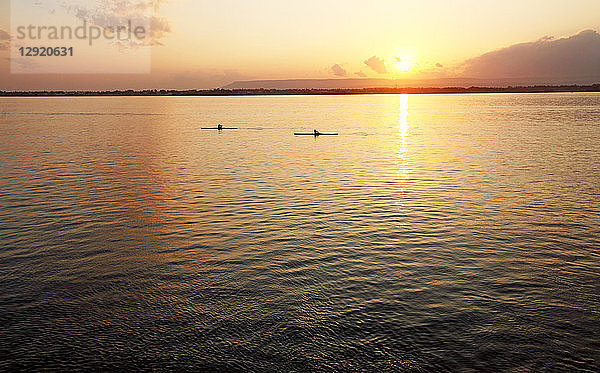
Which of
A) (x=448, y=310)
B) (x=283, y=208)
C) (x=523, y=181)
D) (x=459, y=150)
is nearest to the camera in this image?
(x=448, y=310)

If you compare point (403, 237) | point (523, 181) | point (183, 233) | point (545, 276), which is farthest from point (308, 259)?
point (523, 181)

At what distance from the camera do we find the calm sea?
13891mm

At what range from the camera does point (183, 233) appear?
2567 cm

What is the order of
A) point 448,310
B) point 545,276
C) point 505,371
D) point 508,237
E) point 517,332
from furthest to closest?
point 508,237 → point 545,276 → point 448,310 → point 517,332 → point 505,371

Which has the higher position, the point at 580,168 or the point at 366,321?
the point at 580,168

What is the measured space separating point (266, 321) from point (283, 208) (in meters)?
16.0

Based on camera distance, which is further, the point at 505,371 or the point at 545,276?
the point at 545,276

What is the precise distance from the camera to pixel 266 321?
15625 mm

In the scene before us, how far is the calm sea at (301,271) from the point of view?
13.9 m

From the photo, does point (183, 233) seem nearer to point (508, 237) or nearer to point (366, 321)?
point (366, 321)

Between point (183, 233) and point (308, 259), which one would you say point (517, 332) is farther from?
point (183, 233)

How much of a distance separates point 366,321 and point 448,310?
301 centimetres

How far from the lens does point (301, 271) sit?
20.0 m

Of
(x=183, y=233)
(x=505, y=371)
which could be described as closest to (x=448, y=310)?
(x=505, y=371)
